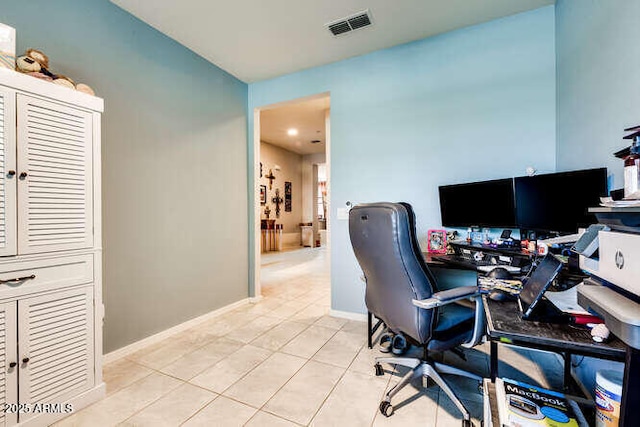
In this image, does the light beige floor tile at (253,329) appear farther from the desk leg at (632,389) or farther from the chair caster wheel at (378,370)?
the desk leg at (632,389)

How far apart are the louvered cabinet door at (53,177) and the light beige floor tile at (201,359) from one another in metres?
1.12

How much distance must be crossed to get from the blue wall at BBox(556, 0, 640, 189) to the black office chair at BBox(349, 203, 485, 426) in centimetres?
112

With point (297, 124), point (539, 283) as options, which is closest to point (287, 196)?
point (297, 124)

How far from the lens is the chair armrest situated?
1.40m

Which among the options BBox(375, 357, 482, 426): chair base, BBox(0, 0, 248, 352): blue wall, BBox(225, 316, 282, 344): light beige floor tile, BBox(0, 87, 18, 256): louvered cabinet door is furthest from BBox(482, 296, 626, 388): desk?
BBox(0, 0, 248, 352): blue wall

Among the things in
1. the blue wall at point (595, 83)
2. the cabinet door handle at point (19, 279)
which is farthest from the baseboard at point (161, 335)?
the blue wall at point (595, 83)

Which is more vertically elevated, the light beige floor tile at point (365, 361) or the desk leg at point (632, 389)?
the desk leg at point (632, 389)

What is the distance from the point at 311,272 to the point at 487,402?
4422mm

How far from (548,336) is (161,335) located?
294 centimetres

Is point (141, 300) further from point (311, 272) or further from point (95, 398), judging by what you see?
point (311, 272)

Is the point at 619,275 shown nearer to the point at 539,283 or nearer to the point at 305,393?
the point at 539,283

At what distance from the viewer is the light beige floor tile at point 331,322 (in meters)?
2.84

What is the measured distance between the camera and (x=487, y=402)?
3.51ft

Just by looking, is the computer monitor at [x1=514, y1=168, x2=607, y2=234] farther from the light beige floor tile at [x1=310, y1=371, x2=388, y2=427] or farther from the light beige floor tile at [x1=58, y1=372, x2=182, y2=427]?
the light beige floor tile at [x1=58, y1=372, x2=182, y2=427]
